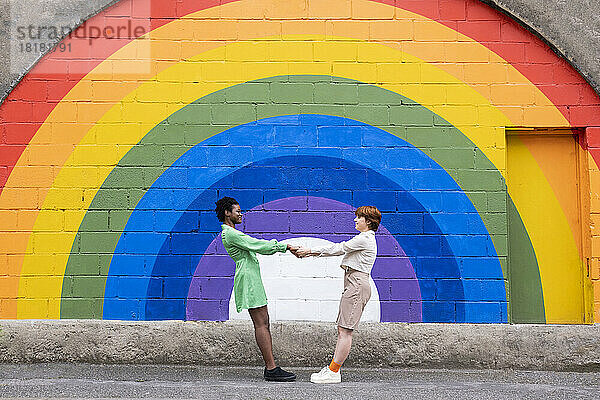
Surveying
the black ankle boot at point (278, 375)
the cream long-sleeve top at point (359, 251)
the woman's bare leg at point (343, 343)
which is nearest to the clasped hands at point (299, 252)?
the cream long-sleeve top at point (359, 251)

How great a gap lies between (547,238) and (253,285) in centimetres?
316

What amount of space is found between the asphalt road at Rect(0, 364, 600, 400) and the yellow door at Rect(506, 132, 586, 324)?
2.36 ft

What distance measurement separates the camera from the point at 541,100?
7.05 metres

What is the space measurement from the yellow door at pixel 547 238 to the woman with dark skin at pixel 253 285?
8.36 ft

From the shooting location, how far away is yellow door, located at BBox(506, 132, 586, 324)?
7.07 m

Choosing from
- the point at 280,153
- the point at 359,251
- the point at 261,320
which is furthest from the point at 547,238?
the point at 261,320

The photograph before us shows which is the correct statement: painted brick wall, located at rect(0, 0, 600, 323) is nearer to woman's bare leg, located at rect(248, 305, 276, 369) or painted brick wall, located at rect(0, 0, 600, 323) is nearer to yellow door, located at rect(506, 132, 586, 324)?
yellow door, located at rect(506, 132, 586, 324)

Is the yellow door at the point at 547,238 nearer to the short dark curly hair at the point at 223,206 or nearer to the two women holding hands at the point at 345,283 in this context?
the two women holding hands at the point at 345,283

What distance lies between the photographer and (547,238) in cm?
Result: 710

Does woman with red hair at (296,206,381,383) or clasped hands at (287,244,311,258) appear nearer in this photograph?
woman with red hair at (296,206,381,383)

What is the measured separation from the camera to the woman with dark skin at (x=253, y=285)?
6148mm

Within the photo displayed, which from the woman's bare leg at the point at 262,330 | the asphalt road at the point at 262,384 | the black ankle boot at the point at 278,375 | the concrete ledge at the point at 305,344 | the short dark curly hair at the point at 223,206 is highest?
the short dark curly hair at the point at 223,206

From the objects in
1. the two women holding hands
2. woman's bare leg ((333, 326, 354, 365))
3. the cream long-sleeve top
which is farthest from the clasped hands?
woman's bare leg ((333, 326, 354, 365))

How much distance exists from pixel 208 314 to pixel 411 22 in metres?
3.69
